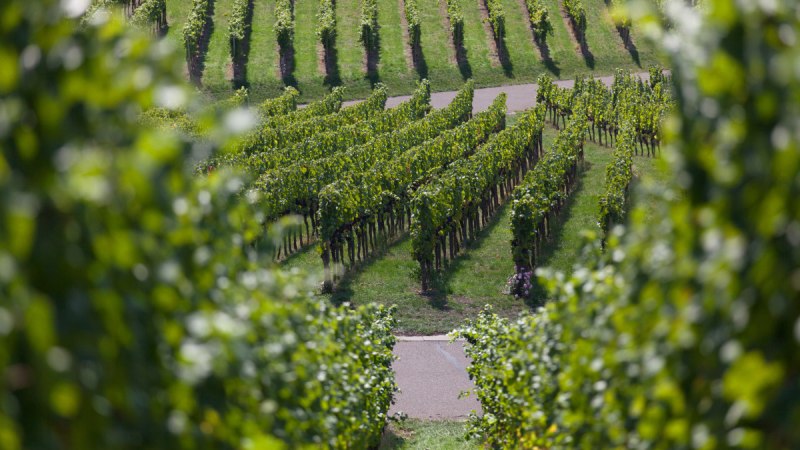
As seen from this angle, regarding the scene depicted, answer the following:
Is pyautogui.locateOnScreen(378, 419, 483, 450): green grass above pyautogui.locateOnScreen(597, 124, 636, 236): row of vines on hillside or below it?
below

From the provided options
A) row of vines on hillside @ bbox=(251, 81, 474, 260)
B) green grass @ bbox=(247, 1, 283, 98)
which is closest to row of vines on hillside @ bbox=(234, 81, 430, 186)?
row of vines on hillside @ bbox=(251, 81, 474, 260)

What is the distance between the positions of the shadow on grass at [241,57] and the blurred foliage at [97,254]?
161ft

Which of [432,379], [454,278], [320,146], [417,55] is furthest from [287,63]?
[432,379]

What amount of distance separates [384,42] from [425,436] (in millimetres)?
42736

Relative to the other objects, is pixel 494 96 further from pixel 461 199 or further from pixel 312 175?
pixel 461 199

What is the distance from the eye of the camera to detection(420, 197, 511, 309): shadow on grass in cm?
2336

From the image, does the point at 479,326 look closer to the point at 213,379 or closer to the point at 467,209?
the point at 213,379

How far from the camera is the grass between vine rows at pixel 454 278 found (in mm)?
22531

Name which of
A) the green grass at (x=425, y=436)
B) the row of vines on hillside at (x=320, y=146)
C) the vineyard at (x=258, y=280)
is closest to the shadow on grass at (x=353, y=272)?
the row of vines on hillside at (x=320, y=146)

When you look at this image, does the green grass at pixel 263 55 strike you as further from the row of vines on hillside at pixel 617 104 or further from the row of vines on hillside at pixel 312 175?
the row of vines on hillside at pixel 312 175

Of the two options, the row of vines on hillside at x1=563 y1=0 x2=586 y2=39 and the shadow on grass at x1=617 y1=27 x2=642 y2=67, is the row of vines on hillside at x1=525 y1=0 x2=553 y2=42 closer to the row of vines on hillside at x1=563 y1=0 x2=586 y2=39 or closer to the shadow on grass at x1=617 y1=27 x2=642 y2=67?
the row of vines on hillside at x1=563 y1=0 x2=586 y2=39

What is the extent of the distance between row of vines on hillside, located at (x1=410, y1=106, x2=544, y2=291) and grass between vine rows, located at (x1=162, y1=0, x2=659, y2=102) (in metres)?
20.3

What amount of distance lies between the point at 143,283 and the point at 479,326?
445 inches

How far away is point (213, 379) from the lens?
13.6 ft
